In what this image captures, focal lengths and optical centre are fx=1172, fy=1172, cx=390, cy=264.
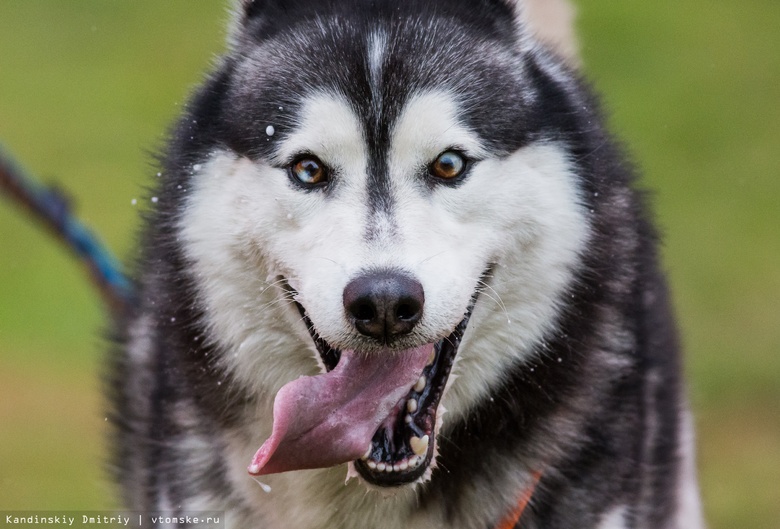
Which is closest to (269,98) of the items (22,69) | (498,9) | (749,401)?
(498,9)

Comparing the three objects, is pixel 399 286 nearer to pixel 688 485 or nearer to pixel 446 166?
pixel 446 166

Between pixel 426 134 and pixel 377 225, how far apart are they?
28cm

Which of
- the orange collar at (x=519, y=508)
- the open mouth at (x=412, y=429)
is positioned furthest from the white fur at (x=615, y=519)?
the open mouth at (x=412, y=429)

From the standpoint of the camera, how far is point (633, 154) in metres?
3.40

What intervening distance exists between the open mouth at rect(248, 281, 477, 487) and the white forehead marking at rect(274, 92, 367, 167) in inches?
13.5

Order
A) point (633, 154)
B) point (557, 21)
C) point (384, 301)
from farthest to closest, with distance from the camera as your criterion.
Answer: point (557, 21) → point (633, 154) → point (384, 301)

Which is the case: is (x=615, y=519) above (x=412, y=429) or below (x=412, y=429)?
below

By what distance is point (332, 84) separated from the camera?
2.84 metres

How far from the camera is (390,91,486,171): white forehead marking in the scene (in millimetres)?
2762

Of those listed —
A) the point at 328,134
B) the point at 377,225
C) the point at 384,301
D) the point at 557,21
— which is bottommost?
the point at 384,301

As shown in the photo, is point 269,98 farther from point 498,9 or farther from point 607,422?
point 607,422

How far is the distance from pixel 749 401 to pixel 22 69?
8.88 metres

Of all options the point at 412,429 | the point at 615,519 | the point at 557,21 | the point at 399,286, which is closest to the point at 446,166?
the point at 399,286

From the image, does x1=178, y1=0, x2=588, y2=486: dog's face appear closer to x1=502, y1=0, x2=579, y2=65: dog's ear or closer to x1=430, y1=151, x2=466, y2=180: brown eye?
x1=430, y1=151, x2=466, y2=180: brown eye
